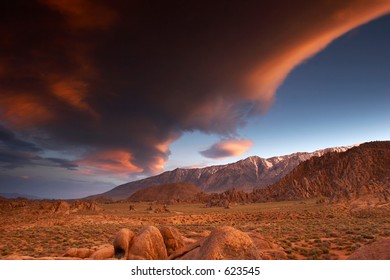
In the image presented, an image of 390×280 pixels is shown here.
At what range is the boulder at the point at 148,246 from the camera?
30.5ft

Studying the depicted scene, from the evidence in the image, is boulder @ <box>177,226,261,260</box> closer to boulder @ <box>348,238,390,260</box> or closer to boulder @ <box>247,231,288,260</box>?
boulder @ <box>348,238,390,260</box>

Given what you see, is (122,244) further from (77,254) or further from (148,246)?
(77,254)

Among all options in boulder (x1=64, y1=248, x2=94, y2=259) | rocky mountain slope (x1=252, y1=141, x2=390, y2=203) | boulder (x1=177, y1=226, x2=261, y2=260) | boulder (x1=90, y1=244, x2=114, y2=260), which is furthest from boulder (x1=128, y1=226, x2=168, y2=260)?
rocky mountain slope (x1=252, y1=141, x2=390, y2=203)

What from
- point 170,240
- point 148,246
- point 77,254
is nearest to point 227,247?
point 148,246

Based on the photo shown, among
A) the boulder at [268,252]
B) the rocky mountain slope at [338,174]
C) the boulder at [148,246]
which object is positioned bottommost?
the boulder at [268,252]

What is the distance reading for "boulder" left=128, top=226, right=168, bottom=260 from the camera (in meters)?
9.28

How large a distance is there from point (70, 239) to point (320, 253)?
17.5 m

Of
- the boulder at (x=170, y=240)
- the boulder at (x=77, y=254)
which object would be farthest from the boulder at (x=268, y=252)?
the boulder at (x=77, y=254)

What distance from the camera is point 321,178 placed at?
96.6 m

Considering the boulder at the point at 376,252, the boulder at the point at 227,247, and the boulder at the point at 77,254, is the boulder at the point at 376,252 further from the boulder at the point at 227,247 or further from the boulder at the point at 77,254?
the boulder at the point at 77,254

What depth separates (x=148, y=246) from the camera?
9391 millimetres

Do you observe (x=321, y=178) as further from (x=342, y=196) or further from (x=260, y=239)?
(x=260, y=239)
